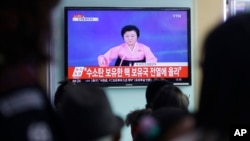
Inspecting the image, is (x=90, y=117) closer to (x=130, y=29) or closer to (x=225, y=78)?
(x=225, y=78)

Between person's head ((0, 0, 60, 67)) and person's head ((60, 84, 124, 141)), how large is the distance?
0.64 feet

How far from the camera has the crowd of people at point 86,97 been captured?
0.67m

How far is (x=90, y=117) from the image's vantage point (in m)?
0.94

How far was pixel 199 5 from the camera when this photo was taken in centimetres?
425

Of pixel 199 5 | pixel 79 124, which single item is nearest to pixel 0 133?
pixel 79 124

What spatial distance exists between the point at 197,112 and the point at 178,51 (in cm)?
329

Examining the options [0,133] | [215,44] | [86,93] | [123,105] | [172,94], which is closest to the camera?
[0,133]

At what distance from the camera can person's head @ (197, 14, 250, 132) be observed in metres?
0.85

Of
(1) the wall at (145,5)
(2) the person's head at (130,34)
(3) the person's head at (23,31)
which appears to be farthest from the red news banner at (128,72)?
(3) the person's head at (23,31)

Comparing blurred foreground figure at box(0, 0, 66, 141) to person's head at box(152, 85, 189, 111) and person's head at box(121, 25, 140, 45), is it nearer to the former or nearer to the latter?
person's head at box(152, 85, 189, 111)

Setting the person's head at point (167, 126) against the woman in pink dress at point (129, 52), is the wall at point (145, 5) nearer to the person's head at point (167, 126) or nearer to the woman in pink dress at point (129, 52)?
the woman in pink dress at point (129, 52)

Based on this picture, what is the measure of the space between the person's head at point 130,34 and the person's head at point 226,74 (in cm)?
323

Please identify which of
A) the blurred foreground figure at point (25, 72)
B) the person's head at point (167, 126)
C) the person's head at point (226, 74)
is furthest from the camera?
the person's head at point (167, 126)

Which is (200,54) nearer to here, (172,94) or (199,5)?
(172,94)
